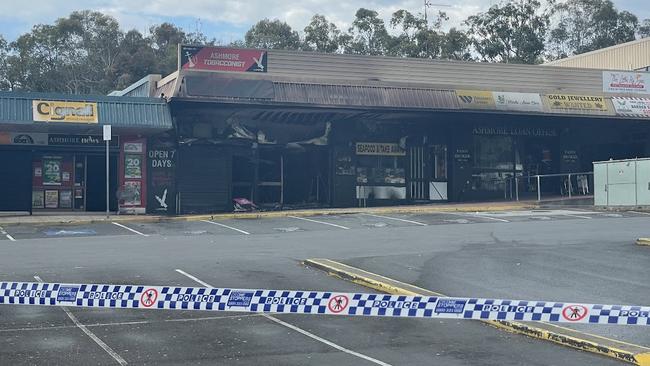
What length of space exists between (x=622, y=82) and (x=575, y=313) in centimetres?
2955

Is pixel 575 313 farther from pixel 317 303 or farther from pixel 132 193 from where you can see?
pixel 132 193

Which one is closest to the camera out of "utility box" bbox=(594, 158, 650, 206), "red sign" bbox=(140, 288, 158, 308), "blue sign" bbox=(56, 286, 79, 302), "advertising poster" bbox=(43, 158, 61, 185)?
"red sign" bbox=(140, 288, 158, 308)

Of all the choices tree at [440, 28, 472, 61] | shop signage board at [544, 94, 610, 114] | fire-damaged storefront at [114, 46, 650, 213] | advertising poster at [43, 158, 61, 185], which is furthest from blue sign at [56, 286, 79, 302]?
tree at [440, 28, 472, 61]

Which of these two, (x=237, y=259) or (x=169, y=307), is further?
(x=237, y=259)

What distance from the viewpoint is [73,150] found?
30.0 meters

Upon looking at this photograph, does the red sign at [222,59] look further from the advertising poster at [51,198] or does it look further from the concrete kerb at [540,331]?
the concrete kerb at [540,331]

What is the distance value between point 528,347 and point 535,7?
222ft

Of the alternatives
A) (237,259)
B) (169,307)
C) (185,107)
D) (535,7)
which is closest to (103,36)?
(535,7)

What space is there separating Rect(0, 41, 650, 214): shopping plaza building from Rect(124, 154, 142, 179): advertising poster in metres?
0.04

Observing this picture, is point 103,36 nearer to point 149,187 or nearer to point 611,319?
point 149,187

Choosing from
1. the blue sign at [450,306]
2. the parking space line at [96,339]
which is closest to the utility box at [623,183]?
the blue sign at [450,306]

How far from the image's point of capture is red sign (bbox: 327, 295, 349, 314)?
9.88m

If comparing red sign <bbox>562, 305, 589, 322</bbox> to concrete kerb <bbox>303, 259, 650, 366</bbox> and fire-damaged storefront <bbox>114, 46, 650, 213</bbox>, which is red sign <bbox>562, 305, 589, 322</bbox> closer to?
concrete kerb <bbox>303, 259, 650, 366</bbox>

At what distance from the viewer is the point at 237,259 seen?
16.8m
